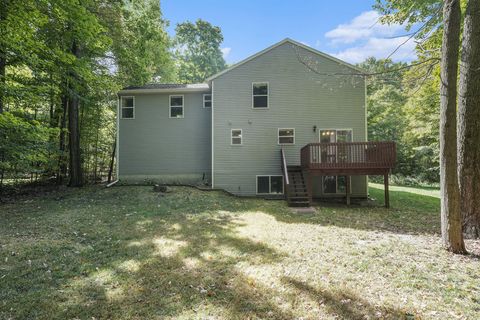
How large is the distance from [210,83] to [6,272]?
1100cm

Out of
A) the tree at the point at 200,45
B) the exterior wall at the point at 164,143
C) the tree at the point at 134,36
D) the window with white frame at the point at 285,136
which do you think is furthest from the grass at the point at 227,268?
the tree at the point at 200,45

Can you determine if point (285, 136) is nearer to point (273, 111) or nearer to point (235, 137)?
point (273, 111)

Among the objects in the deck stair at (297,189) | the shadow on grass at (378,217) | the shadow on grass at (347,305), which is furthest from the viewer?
the deck stair at (297,189)

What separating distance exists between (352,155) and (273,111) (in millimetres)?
4419

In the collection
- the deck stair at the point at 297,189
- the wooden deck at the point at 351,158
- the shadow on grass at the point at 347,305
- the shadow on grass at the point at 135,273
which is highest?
the wooden deck at the point at 351,158

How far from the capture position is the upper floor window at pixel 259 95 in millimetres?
12633

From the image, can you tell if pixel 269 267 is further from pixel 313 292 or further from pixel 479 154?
pixel 479 154

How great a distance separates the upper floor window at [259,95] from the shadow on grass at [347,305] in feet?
33.2

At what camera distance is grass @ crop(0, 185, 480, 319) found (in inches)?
125

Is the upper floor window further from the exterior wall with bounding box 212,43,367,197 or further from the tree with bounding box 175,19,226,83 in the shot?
the tree with bounding box 175,19,226,83

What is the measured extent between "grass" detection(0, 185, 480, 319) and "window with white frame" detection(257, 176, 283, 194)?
173 inches

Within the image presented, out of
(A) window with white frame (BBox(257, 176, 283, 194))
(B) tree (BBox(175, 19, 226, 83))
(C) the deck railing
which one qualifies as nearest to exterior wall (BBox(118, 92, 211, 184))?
(A) window with white frame (BBox(257, 176, 283, 194))

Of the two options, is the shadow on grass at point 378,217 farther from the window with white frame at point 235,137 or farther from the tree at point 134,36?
the tree at point 134,36

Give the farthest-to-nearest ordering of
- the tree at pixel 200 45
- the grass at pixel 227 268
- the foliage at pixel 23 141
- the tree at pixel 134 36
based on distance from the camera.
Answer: the tree at pixel 200 45
the tree at pixel 134 36
the foliage at pixel 23 141
the grass at pixel 227 268
